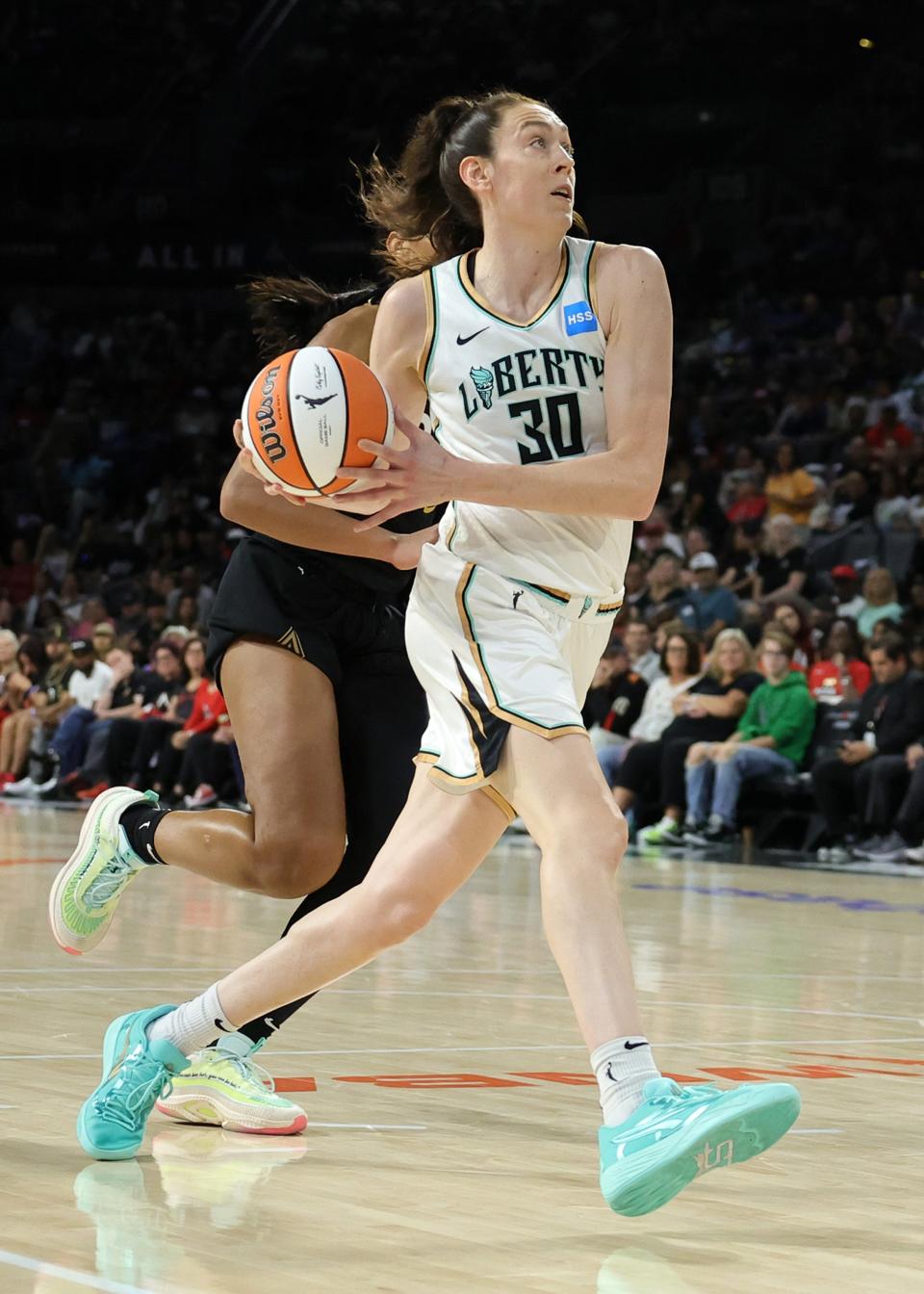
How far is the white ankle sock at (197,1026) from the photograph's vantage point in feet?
11.1

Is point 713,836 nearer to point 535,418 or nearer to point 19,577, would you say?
point 535,418

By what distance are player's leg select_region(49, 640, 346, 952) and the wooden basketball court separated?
48 centimetres

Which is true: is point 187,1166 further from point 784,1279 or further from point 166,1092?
point 784,1279

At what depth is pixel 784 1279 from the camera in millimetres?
2512

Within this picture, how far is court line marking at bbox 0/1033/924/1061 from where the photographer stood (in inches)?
165

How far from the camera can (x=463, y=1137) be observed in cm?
347

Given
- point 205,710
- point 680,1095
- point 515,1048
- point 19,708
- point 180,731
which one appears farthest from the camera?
point 19,708

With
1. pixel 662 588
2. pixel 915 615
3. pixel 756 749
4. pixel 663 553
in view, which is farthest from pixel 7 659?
pixel 915 615

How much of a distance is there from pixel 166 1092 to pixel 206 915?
396 cm

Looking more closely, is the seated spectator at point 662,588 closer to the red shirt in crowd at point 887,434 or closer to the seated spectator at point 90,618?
the red shirt in crowd at point 887,434

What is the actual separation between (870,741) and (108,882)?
25.2 ft

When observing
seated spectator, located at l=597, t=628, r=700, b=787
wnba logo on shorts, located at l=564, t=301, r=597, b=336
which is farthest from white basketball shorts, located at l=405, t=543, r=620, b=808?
seated spectator, located at l=597, t=628, r=700, b=787

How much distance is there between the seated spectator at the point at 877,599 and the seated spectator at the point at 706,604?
0.93m

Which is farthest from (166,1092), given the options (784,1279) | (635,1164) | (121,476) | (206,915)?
(121,476)
